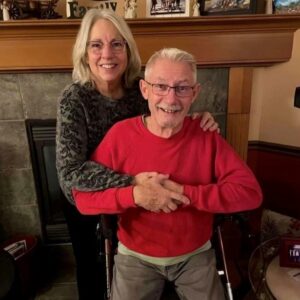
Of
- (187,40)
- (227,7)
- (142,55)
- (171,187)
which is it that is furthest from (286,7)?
(171,187)

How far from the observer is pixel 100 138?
53.8 inches

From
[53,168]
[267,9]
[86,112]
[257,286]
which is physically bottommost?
[257,286]

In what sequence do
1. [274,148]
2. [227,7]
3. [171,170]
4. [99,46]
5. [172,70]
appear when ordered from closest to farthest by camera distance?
1. [172,70]
2. [171,170]
3. [99,46]
4. [227,7]
5. [274,148]

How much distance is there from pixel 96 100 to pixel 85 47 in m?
0.22

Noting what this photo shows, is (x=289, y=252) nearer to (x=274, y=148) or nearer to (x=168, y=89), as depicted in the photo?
(x=274, y=148)

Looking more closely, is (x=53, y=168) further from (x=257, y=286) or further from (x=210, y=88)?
(x=257, y=286)

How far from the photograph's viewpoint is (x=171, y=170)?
1165mm

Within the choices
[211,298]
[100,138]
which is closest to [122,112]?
[100,138]

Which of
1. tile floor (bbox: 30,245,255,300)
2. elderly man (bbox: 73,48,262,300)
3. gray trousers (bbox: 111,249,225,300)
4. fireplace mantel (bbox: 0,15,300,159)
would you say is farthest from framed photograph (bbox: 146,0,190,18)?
tile floor (bbox: 30,245,255,300)

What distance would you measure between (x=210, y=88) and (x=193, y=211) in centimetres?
94

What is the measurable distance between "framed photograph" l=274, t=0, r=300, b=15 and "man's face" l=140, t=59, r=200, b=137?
89 cm

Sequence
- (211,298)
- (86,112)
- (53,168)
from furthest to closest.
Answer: (53,168) → (86,112) → (211,298)

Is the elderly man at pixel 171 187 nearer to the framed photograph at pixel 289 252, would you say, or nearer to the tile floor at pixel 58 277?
the framed photograph at pixel 289 252

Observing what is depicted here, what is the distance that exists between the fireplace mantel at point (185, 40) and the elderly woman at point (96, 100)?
1.19 ft
